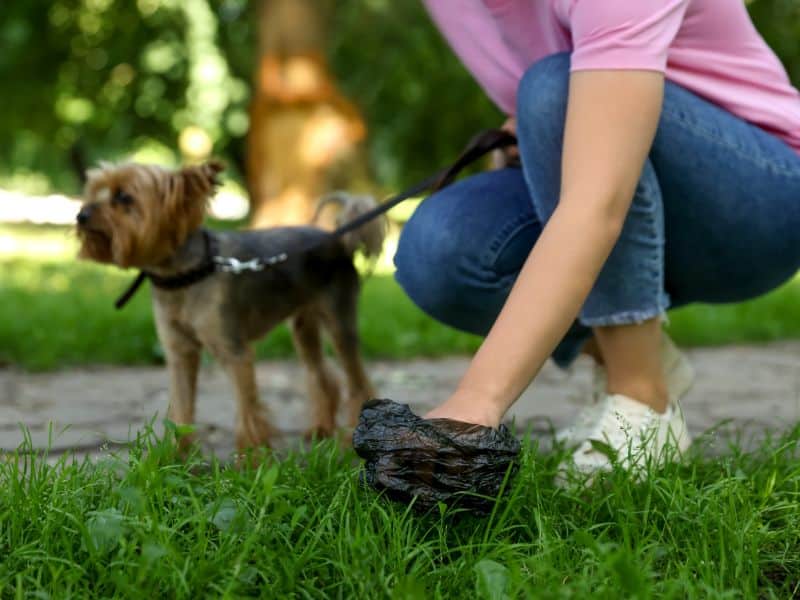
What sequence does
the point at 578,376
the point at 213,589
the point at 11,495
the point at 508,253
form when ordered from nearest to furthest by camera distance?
1. the point at 213,589
2. the point at 11,495
3. the point at 508,253
4. the point at 578,376

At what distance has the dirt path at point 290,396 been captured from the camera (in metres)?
3.65

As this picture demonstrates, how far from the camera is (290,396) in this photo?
4.61 m

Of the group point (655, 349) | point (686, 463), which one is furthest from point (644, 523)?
point (655, 349)

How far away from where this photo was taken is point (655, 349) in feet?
9.00

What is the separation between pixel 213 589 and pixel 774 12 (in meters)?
A: 15.3

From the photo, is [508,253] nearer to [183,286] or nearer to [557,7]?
[557,7]

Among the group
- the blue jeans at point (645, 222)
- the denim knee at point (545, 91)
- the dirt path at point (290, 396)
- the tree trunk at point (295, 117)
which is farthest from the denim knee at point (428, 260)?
the tree trunk at point (295, 117)

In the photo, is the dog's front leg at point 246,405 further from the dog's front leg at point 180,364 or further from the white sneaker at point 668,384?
the white sneaker at point 668,384

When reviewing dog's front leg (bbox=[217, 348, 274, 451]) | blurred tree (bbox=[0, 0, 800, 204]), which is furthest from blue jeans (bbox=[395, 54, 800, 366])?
blurred tree (bbox=[0, 0, 800, 204])

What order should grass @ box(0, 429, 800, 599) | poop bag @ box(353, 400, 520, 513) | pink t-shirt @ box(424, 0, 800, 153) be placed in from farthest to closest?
1. pink t-shirt @ box(424, 0, 800, 153)
2. poop bag @ box(353, 400, 520, 513)
3. grass @ box(0, 429, 800, 599)

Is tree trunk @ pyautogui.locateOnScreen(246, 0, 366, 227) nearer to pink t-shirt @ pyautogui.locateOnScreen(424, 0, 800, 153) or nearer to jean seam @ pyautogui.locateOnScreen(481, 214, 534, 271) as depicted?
pink t-shirt @ pyautogui.locateOnScreen(424, 0, 800, 153)

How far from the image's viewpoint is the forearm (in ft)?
6.66

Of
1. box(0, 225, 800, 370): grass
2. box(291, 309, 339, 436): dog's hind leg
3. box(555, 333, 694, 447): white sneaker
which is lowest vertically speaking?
box(0, 225, 800, 370): grass

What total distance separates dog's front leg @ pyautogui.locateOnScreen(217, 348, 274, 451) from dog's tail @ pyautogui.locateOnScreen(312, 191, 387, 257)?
65 centimetres
